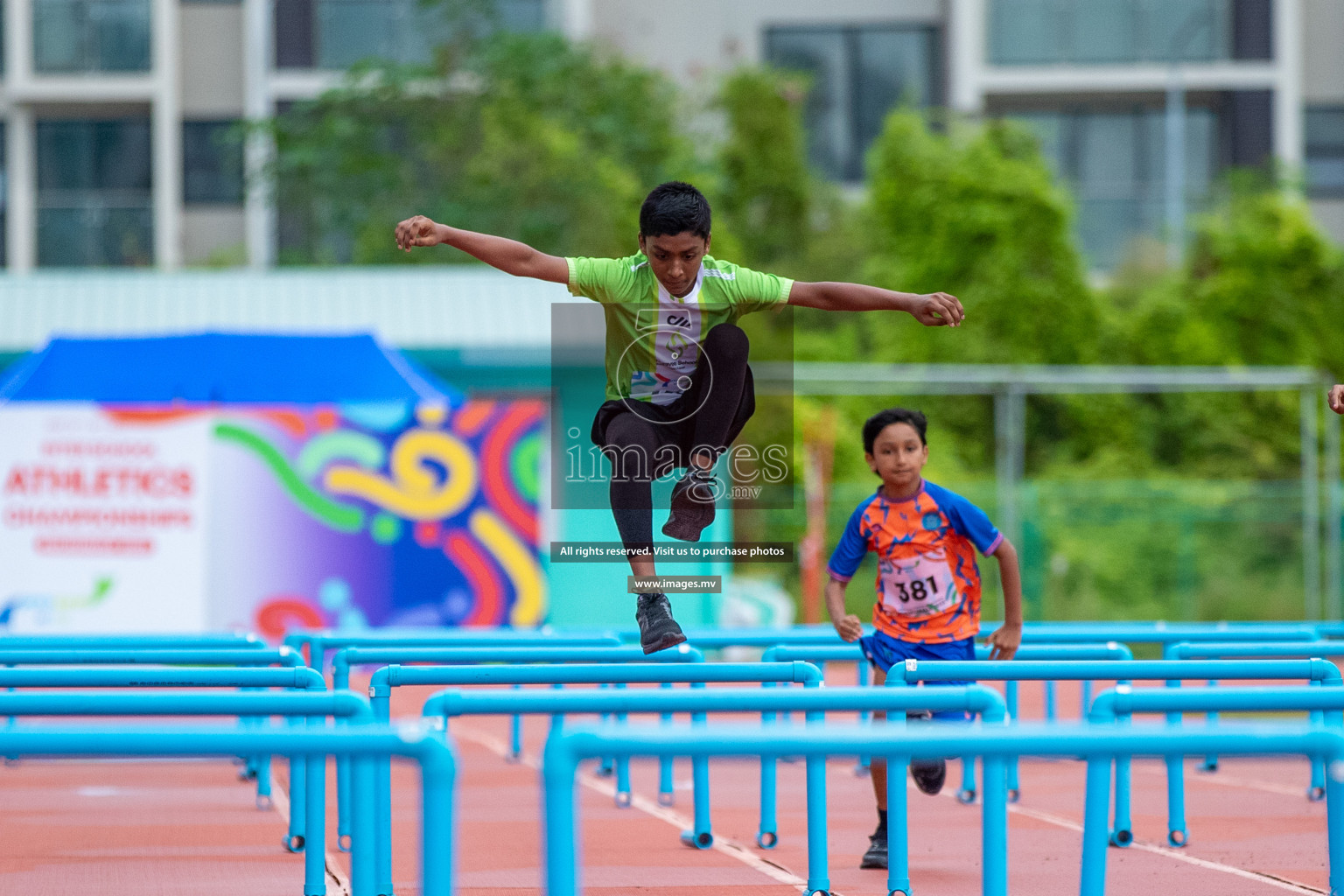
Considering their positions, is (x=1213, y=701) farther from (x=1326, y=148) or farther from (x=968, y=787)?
(x=1326, y=148)

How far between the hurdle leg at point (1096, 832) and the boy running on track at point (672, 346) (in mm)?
1710

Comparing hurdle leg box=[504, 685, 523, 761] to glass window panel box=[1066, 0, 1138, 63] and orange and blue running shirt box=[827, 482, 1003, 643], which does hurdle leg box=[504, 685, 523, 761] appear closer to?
orange and blue running shirt box=[827, 482, 1003, 643]

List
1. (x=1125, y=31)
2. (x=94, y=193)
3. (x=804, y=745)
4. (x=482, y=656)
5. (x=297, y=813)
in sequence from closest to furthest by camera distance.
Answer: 1. (x=804, y=745)
2. (x=482, y=656)
3. (x=297, y=813)
4. (x=1125, y=31)
5. (x=94, y=193)

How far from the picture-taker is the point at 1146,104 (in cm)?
3103

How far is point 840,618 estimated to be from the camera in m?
6.29

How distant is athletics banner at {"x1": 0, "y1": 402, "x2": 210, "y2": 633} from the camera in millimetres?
11516

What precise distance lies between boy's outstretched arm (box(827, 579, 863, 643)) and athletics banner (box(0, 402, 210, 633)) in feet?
20.6

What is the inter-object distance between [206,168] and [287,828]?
1094 inches

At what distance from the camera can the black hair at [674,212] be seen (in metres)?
5.50

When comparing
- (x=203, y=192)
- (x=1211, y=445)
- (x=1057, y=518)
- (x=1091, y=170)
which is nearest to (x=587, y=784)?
(x=1057, y=518)

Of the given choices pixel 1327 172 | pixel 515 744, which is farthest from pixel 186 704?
pixel 1327 172

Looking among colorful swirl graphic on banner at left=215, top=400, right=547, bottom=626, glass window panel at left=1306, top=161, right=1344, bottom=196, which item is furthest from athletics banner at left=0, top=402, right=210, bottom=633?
glass window panel at left=1306, top=161, right=1344, bottom=196

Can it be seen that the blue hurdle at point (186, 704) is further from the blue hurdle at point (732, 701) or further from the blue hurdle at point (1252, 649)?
the blue hurdle at point (1252, 649)

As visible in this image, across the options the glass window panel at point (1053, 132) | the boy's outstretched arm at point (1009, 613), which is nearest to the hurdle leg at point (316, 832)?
the boy's outstretched arm at point (1009, 613)
